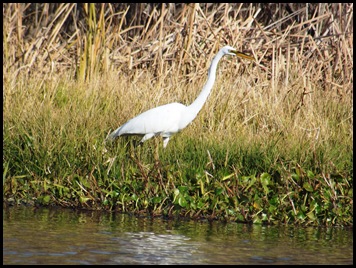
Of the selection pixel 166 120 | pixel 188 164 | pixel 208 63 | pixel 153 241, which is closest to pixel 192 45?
pixel 208 63

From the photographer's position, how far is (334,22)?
9.59 m

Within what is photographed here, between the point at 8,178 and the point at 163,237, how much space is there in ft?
5.88

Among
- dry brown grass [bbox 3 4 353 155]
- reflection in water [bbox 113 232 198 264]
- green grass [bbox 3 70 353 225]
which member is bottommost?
reflection in water [bbox 113 232 198 264]

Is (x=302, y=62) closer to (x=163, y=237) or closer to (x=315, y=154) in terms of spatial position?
(x=315, y=154)

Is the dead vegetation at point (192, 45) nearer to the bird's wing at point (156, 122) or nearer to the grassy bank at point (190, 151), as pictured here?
the grassy bank at point (190, 151)

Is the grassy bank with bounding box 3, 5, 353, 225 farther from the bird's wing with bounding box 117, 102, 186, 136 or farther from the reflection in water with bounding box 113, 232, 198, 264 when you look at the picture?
the reflection in water with bounding box 113, 232, 198, 264

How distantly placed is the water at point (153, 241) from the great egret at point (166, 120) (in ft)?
3.27

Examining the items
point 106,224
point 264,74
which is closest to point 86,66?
point 264,74

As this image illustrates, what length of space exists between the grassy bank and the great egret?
0.41 feet

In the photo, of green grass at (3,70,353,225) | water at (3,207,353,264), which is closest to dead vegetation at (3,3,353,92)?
green grass at (3,70,353,225)

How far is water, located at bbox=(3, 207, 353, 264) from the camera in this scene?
4480 millimetres

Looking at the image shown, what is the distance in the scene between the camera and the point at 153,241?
4938 millimetres

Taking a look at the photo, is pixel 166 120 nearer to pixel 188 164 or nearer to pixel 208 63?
pixel 188 164

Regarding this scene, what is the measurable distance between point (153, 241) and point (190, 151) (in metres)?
1.57
